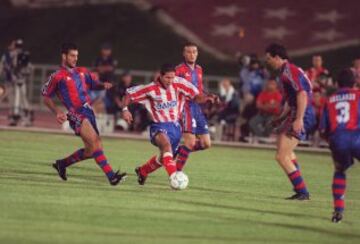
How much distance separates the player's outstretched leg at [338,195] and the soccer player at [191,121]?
4.63 m

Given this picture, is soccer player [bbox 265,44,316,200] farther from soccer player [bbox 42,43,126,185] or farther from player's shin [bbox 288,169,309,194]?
soccer player [bbox 42,43,126,185]

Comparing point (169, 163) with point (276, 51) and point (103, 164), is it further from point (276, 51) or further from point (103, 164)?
point (276, 51)

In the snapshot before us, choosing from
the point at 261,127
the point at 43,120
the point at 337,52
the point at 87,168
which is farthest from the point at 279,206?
the point at 337,52

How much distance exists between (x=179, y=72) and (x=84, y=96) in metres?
2.14

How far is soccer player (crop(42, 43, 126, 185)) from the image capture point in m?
16.2

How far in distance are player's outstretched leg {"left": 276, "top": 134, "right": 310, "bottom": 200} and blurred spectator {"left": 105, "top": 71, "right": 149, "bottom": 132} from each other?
13.4 m

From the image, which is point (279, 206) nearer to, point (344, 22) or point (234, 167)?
point (234, 167)

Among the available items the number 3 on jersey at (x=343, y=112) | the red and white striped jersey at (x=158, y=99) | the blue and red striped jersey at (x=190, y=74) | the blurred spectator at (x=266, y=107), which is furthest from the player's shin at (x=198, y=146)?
the blurred spectator at (x=266, y=107)

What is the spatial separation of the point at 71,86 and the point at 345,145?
4.56m

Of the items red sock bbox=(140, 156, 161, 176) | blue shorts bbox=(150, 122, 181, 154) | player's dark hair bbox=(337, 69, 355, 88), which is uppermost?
player's dark hair bbox=(337, 69, 355, 88)

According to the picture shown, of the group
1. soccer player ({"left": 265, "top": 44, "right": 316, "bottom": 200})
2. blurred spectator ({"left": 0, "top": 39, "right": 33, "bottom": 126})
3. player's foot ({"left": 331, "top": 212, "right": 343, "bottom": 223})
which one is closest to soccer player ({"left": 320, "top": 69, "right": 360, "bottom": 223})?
player's foot ({"left": 331, "top": 212, "right": 343, "bottom": 223})

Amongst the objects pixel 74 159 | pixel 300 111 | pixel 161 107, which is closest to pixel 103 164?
pixel 74 159

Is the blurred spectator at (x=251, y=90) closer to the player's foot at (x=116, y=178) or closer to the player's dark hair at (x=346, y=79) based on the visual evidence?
the player's foot at (x=116, y=178)

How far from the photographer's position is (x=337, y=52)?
40656 mm
